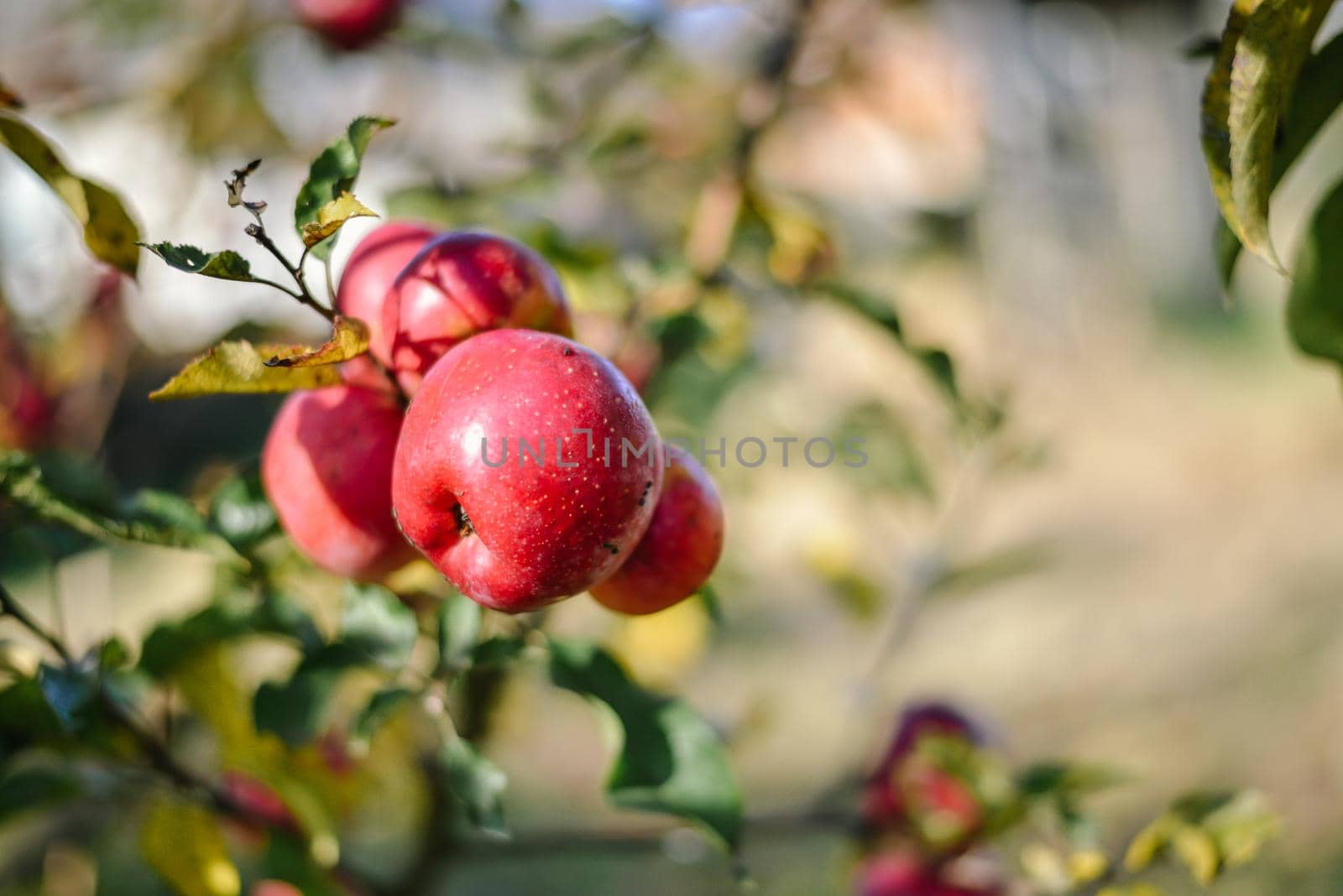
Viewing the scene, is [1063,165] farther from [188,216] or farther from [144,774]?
Answer: [144,774]

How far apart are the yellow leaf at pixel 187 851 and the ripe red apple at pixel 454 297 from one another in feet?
1.43

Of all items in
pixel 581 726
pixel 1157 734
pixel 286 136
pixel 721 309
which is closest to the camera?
pixel 721 309

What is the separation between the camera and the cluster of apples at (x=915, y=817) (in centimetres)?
110

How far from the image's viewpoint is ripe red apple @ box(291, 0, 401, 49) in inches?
54.1

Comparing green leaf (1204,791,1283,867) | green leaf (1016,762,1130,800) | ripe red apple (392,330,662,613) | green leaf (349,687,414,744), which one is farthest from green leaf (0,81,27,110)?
green leaf (1204,791,1283,867)

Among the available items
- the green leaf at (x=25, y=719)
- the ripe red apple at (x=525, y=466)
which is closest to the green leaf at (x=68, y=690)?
the green leaf at (x=25, y=719)

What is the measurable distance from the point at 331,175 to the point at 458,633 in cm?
29

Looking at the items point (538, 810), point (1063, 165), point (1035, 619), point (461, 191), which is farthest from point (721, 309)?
point (1063, 165)

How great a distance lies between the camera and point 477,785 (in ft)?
2.02

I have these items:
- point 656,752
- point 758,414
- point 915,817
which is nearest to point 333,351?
point 656,752

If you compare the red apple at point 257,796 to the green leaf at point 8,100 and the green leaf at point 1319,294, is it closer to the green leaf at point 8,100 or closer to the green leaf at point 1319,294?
the green leaf at point 8,100

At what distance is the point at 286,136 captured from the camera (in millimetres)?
1487

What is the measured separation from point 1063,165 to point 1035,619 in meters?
3.97

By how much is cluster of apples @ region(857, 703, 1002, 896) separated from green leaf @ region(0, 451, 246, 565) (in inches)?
30.2
